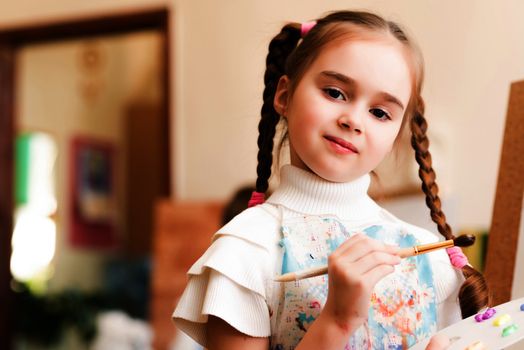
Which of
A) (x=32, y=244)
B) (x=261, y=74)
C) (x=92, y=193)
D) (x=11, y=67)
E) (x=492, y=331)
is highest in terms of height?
(x=261, y=74)

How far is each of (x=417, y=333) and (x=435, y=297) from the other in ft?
0.14

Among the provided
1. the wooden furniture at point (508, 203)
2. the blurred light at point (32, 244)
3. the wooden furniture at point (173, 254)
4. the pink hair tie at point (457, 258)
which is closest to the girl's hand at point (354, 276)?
the pink hair tie at point (457, 258)

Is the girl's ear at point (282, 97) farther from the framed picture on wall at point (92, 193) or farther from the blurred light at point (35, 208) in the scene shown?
the framed picture on wall at point (92, 193)

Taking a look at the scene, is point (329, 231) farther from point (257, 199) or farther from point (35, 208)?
point (35, 208)

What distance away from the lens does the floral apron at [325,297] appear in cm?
57

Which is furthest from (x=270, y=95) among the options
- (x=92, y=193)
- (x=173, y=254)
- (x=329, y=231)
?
(x=92, y=193)

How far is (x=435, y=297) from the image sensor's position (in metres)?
0.61

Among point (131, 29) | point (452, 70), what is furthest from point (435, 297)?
point (131, 29)

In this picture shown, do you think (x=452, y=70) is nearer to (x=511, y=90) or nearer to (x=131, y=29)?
(x=511, y=90)

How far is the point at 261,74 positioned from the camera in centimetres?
90

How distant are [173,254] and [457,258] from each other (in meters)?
1.65

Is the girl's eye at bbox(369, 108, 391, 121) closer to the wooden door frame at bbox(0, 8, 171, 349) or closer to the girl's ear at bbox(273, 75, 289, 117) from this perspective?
the girl's ear at bbox(273, 75, 289, 117)

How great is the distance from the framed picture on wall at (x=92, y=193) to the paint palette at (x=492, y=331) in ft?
10.7

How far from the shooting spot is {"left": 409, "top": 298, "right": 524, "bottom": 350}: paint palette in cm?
53
